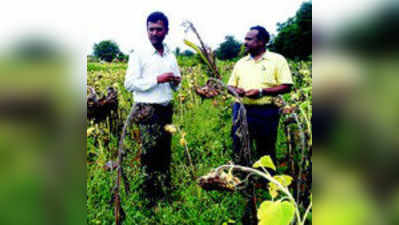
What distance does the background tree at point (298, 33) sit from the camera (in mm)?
700

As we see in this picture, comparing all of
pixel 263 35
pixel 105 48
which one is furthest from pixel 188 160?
pixel 105 48

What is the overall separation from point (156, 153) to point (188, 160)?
17.3 inches

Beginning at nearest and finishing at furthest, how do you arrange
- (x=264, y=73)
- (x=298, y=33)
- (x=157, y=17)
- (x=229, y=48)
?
1. (x=298, y=33)
2. (x=157, y=17)
3. (x=229, y=48)
4. (x=264, y=73)

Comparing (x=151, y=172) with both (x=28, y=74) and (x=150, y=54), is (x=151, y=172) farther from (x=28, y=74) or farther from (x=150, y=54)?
(x=28, y=74)

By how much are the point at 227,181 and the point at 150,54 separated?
997mm

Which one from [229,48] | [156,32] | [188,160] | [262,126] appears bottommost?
[188,160]

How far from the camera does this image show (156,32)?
1.68m

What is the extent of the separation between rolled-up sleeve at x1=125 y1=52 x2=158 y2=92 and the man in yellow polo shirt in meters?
0.47

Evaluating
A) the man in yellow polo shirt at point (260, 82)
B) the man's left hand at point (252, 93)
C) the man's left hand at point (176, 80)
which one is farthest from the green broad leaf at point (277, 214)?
the man's left hand at point (176, 80)

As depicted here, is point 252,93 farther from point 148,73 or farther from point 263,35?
point 148,73

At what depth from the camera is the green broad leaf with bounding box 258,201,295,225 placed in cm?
72

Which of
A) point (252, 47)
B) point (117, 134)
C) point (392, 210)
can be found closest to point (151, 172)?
point (117, 134)

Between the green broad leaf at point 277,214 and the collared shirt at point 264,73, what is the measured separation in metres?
1.03

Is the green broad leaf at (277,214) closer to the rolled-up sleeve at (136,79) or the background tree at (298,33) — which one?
the background tree at (298,33)
